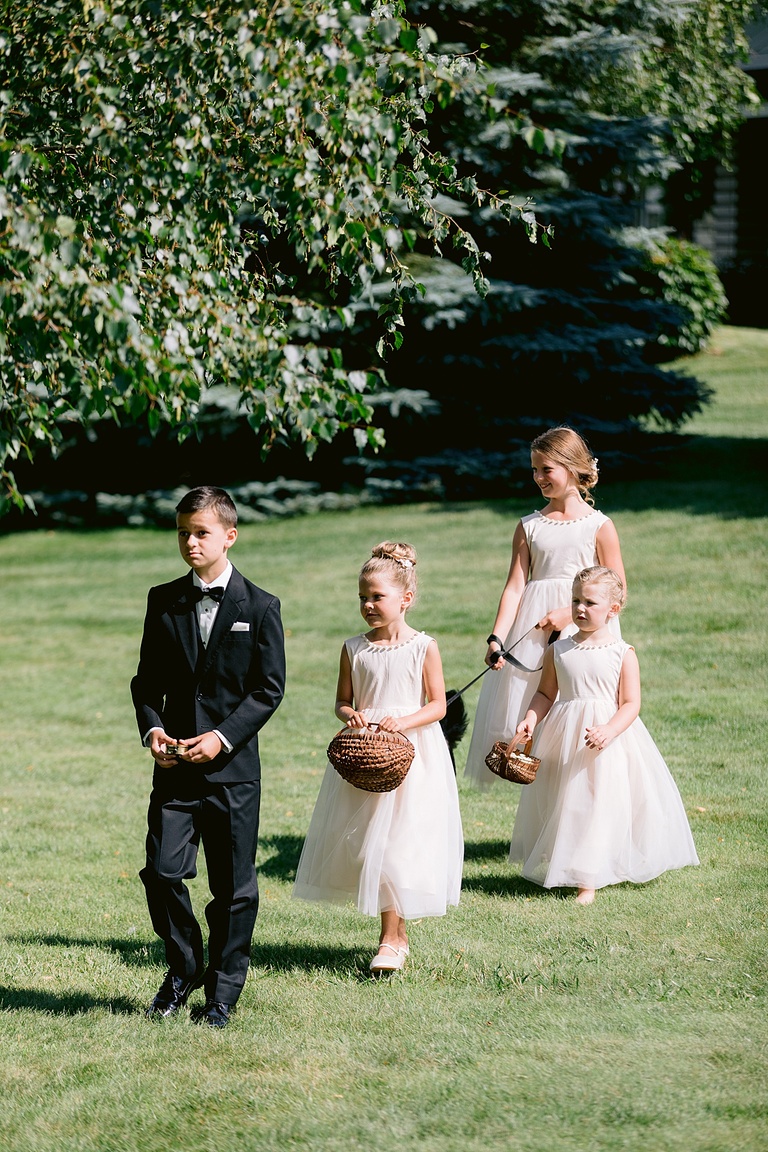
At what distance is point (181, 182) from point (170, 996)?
9.22 ft

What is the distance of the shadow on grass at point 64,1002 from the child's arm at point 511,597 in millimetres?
2196

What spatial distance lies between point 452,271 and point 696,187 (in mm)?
17449

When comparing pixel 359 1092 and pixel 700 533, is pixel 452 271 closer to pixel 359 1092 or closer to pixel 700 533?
pixel 700 533

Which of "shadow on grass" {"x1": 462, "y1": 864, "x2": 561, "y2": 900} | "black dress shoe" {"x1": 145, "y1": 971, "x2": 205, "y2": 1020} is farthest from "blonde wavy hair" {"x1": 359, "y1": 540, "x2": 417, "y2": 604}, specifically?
"shadow on grass" {"x1": 462, "y1": 864, "x2": 561, "y2": 900}

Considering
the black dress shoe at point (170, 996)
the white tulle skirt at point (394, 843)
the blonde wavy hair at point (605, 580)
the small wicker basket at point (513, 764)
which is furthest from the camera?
the blonde wavy hair at point (605, 580)

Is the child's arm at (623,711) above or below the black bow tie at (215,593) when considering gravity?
below

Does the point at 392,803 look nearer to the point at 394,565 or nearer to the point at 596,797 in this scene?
the point at 394,565

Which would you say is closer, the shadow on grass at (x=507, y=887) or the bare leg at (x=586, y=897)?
the bare leg at (x=586, y=897)

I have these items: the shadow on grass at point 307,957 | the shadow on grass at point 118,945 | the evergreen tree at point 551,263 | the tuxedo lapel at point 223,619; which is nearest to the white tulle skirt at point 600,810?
the shadow on grass at point 307,957

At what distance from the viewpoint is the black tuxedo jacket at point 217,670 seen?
4.52 metres

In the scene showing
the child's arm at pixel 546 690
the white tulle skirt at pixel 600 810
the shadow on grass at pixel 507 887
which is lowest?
→ the shadow on grass at pixel 507 887

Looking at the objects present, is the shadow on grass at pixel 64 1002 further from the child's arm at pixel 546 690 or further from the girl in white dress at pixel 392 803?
the child's arm at pixel 546 690

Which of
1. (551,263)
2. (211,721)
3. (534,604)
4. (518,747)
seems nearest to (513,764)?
(518,747)

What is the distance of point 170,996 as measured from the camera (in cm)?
468
